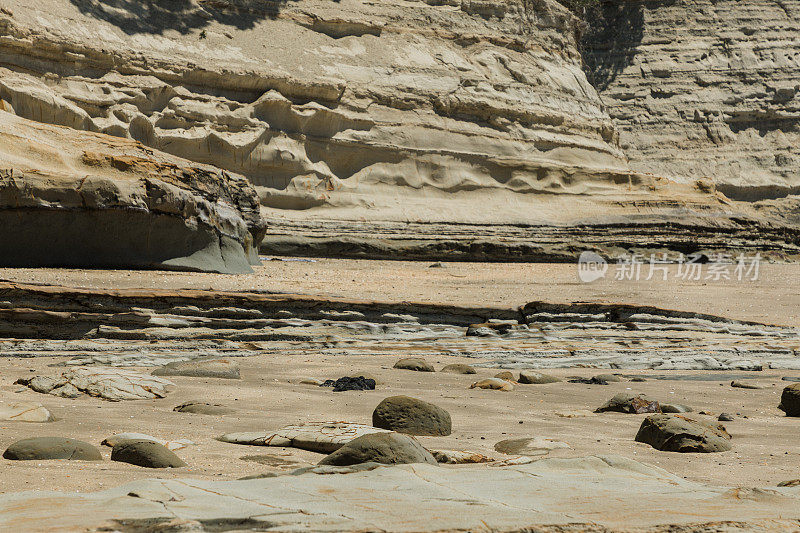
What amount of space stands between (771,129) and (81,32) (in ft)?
91.8

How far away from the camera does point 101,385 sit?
4465 millimetres

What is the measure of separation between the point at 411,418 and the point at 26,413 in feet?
6.04

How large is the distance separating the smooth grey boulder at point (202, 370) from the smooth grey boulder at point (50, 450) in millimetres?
2514

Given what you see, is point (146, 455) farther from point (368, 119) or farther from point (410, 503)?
point (368, 119)

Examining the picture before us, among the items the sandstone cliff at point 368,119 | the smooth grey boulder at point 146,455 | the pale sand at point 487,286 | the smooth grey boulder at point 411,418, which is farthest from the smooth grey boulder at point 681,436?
the sandstone cliff at point 368,119

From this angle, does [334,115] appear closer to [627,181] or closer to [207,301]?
[627,181]

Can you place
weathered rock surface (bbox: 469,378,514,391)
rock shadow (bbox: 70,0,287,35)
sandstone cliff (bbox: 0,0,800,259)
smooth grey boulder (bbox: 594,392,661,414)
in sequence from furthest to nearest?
rock shadow (bbox: 70,0,287,35) → sandstone cliff (bbox: 0,0,800,259) → weathered rock surface (bbox: 469,378,514,391) → smooth grey boulder (bbox: 594,392,661,414)

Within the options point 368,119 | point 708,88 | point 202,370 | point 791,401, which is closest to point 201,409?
point 202,370

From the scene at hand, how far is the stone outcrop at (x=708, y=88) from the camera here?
3247 cm

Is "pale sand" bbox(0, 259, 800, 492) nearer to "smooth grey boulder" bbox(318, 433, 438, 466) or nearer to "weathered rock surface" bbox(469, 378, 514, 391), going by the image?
"weathered rock surface" bbox(469, 378, 514, 391)

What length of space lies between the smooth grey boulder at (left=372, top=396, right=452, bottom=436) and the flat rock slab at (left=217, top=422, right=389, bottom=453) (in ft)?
1.07

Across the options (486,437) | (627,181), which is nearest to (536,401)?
(486,437)

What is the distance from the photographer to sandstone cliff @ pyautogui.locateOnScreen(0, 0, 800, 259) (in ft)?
64.1

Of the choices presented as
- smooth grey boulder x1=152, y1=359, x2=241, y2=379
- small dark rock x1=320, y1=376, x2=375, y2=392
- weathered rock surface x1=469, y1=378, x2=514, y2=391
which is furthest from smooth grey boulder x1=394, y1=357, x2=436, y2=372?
smooth grey boulder x1=152, y1=359, x2=241, y2=379
